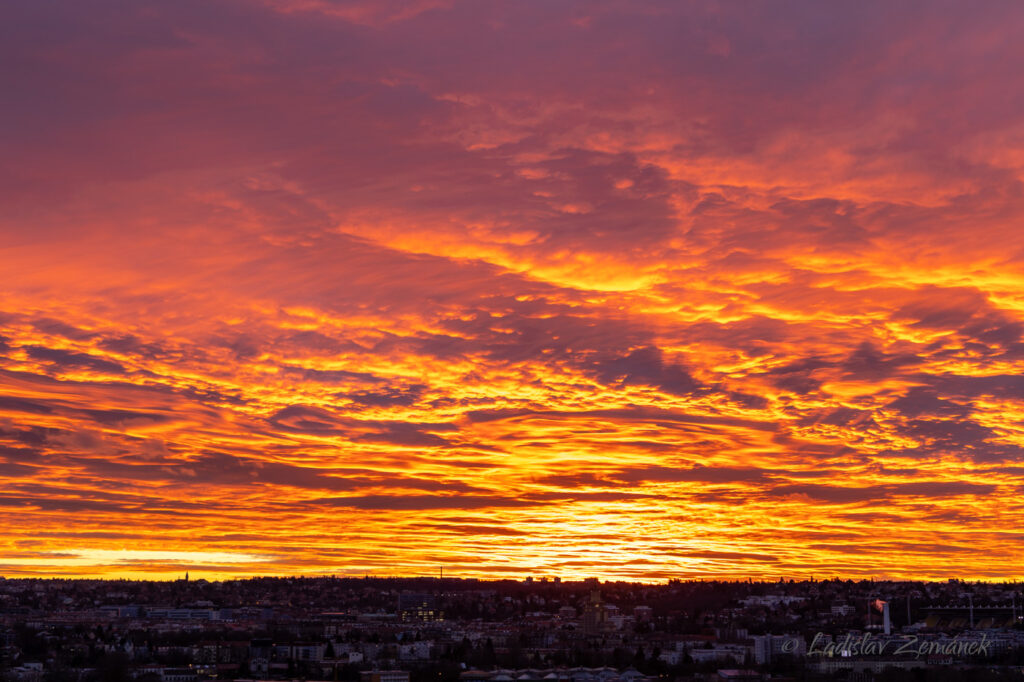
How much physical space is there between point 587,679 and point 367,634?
260 feet

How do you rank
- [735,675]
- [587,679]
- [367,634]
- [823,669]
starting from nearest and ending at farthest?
[587,679]
[735,675]
[823,669]
[367,634]

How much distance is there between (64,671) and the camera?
104 m

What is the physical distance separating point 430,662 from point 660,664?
22916mm

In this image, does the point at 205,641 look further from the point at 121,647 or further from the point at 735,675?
the point at 735,675

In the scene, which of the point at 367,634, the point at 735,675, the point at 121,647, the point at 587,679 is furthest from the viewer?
the point at 367,634

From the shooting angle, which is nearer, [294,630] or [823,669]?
[823,669]

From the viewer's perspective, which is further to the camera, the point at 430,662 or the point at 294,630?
the point at 294,630

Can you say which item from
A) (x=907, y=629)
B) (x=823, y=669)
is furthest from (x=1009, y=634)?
(x=823, y=669)

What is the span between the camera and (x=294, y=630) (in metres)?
189

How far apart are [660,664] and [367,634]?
68.1 meters

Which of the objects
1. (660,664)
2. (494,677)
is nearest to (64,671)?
(494,677)

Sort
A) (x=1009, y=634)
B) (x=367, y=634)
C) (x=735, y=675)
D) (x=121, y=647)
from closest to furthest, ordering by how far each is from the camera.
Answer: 1. (x=735, y=675)
2. (x=121, y=647)
3. (x=1009, y=634)
4. (x=367, y=634)

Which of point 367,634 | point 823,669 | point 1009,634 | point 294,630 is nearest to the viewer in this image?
point 823,669

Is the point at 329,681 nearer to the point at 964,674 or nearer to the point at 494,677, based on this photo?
the point at 494,677
